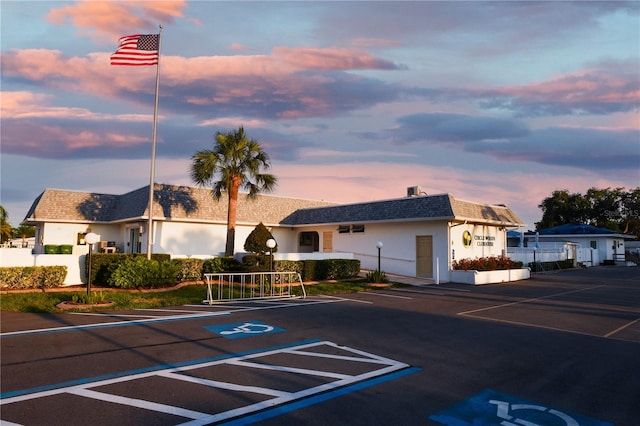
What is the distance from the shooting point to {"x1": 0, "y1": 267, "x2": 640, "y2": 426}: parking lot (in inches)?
190

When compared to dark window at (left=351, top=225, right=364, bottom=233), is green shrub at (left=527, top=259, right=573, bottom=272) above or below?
below

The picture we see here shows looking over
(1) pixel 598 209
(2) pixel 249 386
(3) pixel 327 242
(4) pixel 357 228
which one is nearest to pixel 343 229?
(4) pixel 357 228

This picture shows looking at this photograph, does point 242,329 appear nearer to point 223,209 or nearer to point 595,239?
point 223,209

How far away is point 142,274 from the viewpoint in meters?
16.0

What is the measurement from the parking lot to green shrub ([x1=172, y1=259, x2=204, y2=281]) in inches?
249

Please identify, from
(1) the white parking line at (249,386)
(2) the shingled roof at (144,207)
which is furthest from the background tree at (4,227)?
(1) the white parking line at (249,386)

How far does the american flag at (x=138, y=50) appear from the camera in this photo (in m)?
16.2

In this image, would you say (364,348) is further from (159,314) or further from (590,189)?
(590,189)

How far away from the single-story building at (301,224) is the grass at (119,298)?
5.15 meters

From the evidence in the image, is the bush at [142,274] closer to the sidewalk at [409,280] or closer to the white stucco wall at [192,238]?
the white stucco wall at [192,238]

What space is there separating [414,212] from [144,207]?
46.9 ft

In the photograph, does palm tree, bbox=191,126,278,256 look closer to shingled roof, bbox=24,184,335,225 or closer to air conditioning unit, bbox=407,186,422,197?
shingled roof, bbox=24,184,335,225

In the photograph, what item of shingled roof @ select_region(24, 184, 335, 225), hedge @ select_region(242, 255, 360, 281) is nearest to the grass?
hedge @ select_region(242, 255, 360, 281)

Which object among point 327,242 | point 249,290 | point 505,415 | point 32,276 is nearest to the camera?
point 505,415
